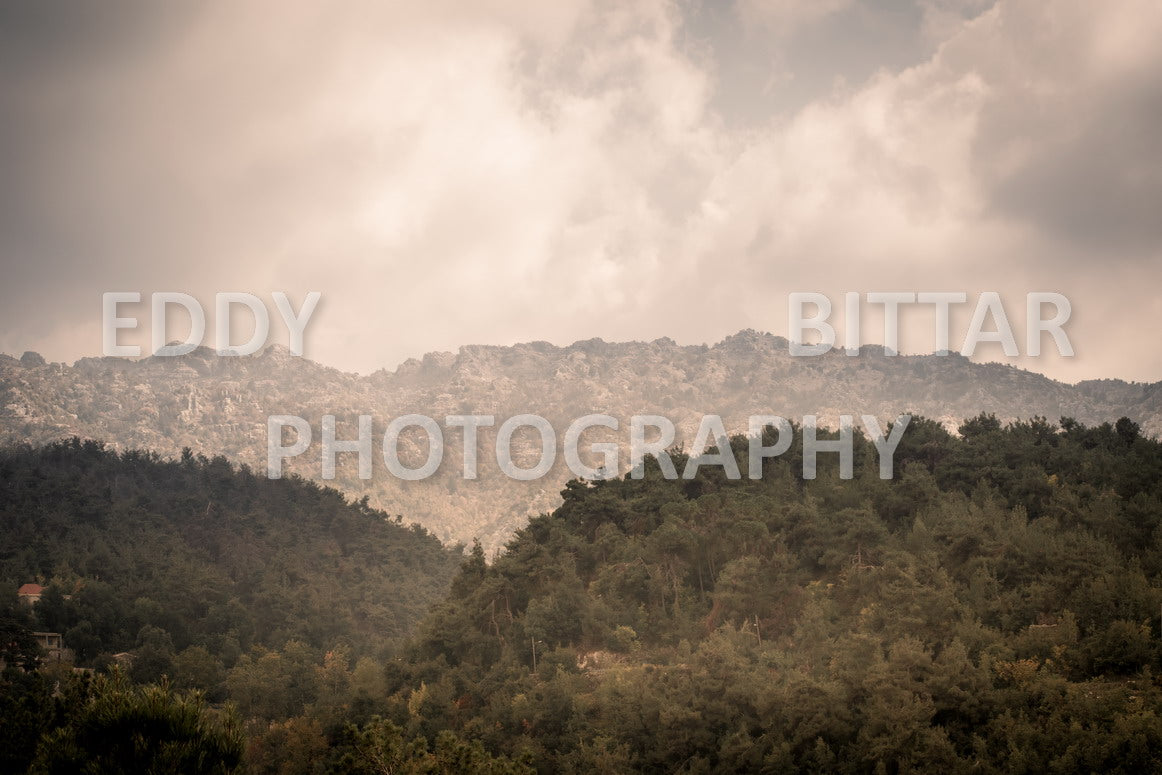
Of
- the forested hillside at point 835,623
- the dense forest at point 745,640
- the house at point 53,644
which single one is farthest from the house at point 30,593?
the forested hillside at point 835,623

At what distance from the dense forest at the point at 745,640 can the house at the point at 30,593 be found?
3.53 m

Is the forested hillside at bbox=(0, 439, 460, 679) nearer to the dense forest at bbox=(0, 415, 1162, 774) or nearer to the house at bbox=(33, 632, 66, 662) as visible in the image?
the dense forest at bbox=(0, 415, 1162, 774)

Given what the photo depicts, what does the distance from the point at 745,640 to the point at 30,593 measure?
229 feet

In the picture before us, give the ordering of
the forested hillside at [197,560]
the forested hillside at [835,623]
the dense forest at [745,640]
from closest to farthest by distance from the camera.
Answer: the dense forest at [745,640], the forested hillside at [835,623], the forested hillside at [197,560]

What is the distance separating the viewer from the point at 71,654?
252 feet

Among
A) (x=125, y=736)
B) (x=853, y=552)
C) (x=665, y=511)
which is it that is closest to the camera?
(x=125, y=736)

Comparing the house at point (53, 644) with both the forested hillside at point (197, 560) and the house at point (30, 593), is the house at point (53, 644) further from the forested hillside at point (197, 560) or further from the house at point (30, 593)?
the house at point (30, 593)

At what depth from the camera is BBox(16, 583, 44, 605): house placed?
8188 cm

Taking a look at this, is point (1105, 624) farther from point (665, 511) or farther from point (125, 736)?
point (125, 736)

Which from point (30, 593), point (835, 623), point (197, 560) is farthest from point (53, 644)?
point (835, 623)

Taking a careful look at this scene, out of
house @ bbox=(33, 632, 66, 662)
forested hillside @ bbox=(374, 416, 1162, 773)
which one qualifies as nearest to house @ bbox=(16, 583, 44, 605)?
house @ bbox=(33, 632, 66, 662)

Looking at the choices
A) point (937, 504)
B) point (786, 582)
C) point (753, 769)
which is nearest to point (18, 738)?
point (753, 769)

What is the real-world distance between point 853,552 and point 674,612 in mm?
11707

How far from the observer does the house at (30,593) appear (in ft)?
269
